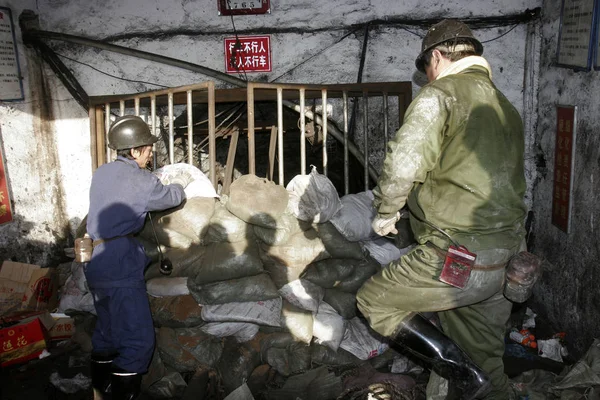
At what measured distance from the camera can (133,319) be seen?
3.41 metres

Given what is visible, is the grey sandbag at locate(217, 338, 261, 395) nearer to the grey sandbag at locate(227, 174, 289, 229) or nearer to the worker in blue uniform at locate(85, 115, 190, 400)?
the worker in blue uniform at locate(85, 115, 190, 400)

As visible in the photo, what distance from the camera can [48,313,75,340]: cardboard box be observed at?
443 cm

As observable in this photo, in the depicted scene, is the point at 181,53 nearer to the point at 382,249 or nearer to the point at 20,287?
the point at 20,287

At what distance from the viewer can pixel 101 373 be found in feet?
11.2

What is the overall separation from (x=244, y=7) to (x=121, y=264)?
286cm

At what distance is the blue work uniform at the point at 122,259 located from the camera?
11.0 feet

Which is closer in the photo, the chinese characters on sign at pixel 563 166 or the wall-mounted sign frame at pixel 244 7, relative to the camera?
the chinese characters on sign at pixel 563 166

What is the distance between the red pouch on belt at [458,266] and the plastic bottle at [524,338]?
6.04 ft

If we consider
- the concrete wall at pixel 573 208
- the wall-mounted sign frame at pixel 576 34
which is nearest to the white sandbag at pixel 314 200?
the concrete wall at pixel 573 208

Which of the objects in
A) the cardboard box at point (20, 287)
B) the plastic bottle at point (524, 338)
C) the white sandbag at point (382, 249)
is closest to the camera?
the white sandbag at point (382, 249)

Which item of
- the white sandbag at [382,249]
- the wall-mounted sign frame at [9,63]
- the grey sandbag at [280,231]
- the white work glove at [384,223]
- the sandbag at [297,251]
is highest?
the wall-mounted sign frame at [9,63]

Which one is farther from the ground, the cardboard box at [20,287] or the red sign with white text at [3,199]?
the red sign with white text at [3,199]

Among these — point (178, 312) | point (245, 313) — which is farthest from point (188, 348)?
point (245, 313)

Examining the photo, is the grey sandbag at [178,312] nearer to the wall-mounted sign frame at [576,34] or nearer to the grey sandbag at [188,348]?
the grey sandbag at [188,348]
